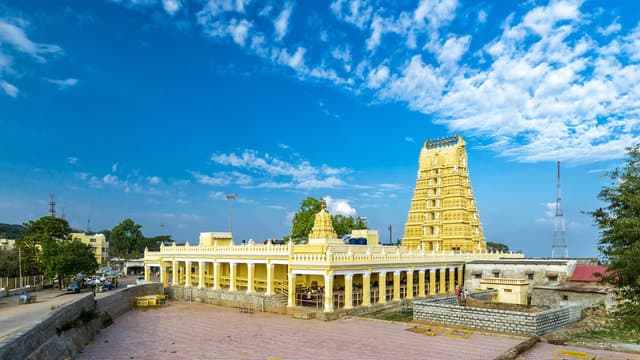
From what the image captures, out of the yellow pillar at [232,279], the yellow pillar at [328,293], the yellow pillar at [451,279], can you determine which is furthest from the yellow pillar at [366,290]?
the yellow pillar at [451,279]

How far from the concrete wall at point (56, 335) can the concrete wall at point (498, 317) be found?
1890 centimetres

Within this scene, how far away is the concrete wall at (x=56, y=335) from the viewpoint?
14.5 meters

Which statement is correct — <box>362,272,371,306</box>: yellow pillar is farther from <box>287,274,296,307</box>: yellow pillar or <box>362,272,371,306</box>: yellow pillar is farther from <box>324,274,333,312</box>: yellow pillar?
<box>287,274,296,307</box>: yellow pillar

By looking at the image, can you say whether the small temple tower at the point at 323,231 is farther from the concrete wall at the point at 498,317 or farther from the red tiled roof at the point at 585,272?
the red tiled roof at the point at 585,272

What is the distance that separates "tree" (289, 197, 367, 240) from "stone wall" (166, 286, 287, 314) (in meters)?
24.6

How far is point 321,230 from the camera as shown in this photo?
3909cm

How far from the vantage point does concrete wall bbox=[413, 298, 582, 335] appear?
24.0 metres

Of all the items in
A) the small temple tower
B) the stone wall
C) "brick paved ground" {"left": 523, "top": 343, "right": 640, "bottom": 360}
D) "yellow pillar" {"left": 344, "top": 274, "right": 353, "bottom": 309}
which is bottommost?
the stone wall

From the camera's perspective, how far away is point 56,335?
19.4 metres

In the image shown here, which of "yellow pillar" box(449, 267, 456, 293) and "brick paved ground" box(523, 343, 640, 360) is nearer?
"brick paved ground" box(523, 343, 640, 360)

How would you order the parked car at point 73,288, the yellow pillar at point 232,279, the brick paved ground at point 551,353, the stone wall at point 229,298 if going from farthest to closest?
the yellow pillar at point 232,279 < the parked car at point 73,288 < the stone wall at point 229,298 < the brick paved ground at point 551,353

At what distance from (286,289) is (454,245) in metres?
26.3

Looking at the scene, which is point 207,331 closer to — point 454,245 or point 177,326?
point 177,326

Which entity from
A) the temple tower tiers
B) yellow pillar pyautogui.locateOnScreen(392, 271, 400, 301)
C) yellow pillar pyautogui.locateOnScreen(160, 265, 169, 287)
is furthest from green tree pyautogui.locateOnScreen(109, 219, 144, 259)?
yellow pillar pyautogui.locateOnScreen(392, 271, 400, 301)
